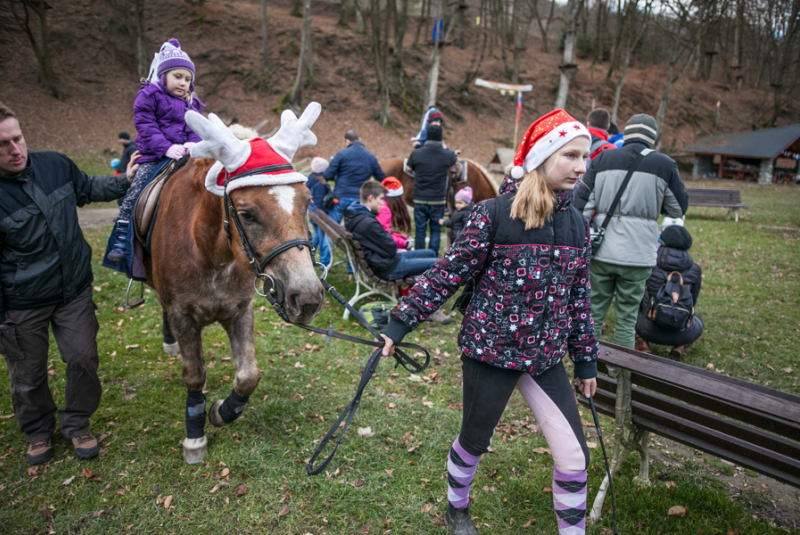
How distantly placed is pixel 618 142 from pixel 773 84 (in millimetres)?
39080

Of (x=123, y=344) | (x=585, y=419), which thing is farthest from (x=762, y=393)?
(x=123, y=344)

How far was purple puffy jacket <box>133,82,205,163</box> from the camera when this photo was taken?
3.66 meters

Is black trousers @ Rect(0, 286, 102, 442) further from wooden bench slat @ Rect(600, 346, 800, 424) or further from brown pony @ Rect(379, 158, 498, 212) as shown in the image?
brown pony @ Rect(379, 158, 498, 212)

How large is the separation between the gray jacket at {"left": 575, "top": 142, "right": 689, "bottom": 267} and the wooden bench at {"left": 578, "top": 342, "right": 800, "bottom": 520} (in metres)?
1.58

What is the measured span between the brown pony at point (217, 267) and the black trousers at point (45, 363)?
0.66 meters

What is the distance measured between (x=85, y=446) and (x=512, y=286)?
3.31 metres

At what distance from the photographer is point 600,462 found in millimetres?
3416

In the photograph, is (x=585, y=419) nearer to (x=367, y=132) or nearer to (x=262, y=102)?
(x=367, y=132)

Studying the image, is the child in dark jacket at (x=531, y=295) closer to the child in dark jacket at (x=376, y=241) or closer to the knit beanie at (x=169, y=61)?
the knit beanie at (x=169, y=61)

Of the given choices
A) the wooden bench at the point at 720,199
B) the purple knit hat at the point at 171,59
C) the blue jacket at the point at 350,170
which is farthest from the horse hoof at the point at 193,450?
the wooden bench at the point at 720,199

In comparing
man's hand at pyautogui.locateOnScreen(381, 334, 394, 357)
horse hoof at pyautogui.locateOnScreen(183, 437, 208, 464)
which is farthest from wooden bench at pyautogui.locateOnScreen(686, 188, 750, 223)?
horse hoof at pyautogui.locateOnScreen(183, 437, 208, 464)

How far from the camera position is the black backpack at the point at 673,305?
4848mm

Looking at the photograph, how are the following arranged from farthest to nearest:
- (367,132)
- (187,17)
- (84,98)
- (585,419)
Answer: (187,17), (367,132), (84,98), (585,419)

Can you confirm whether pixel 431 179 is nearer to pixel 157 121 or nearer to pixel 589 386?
pixel 157 121
